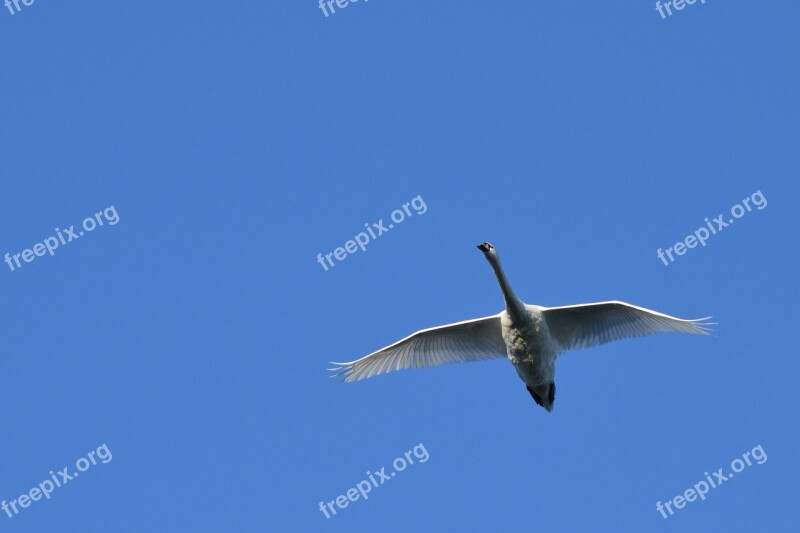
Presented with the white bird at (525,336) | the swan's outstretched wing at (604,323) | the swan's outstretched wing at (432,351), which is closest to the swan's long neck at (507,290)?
the white bird at (525,336)

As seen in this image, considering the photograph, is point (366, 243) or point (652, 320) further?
point (366, 243)

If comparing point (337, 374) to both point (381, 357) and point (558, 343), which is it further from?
point (558, 343)

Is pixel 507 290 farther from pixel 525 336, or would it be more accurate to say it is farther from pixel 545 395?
pixel 545 395

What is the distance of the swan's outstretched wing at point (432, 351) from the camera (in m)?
32.8

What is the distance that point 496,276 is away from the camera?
30406 mm

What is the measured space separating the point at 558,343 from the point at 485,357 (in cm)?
197

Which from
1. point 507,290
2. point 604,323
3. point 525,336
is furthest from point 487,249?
point 604,323

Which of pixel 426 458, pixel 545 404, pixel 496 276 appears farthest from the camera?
pixel 426 458

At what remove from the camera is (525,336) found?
30719mm

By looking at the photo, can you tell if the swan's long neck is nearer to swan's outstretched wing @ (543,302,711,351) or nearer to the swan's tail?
swan's outstretched wing @ (543,302,711,351)

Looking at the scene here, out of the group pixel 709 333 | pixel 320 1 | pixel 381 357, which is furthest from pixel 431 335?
pixel 320 1

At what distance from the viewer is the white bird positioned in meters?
30.7

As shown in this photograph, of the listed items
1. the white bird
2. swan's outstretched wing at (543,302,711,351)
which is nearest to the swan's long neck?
the white bird

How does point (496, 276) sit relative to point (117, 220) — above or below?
below
